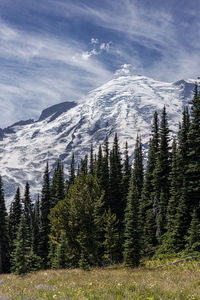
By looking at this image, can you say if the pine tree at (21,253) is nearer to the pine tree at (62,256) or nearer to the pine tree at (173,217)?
the pine tree at (62,256)

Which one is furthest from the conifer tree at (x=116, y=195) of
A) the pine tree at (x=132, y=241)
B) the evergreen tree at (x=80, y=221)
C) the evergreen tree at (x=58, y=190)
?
the pine tree at (x=132, y=241)

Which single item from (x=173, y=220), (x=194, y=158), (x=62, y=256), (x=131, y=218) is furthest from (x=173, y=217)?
(x=62, y=256)

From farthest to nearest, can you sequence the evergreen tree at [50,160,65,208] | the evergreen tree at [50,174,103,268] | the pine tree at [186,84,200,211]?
the evergreen tree at [50,160,65,208] → the pine tree at [186,84,200,211] → the evergreen tree at [50,174,103,268]

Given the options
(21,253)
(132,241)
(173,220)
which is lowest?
(21,253)

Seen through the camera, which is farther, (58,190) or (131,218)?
(58,190)

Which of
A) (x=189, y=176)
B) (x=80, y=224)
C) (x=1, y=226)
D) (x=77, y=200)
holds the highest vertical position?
(x=189, y=176)

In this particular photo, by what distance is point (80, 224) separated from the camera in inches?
1133

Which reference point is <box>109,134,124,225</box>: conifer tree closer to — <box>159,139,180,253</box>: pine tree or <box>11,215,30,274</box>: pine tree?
<box>159,139,180,253</box>: pine tree

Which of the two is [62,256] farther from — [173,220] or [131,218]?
[173,220]

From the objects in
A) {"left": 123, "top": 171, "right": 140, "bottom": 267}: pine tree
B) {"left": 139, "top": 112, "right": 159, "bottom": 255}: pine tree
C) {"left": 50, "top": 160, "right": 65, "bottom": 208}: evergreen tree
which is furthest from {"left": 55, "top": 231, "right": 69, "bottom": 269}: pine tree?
{"left": 50, "top": 160, "right": 65, "bottom": 208}: evergreen tree

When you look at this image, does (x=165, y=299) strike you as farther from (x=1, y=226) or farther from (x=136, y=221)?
(x=1, y=226)

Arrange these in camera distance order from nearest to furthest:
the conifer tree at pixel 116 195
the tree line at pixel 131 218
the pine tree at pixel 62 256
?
1. the tree line at pixel 131 218
2. the pine tree at pixel 62 256
3. the conifer tree at pixel 116 195

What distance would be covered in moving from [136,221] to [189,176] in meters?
9.87

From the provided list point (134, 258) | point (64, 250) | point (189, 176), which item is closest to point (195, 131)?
point (189, 176)
